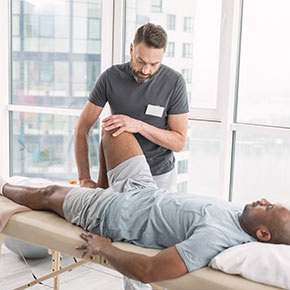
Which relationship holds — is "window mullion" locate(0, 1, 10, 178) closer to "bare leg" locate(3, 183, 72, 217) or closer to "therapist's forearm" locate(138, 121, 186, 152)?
"bare leg" locate(3, 183, 72, 217)

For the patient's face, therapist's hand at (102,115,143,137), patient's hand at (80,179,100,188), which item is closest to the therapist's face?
therapist's hand at (102,115,143,137)

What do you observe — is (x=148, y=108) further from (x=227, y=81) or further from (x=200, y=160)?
(x=200, y=160)

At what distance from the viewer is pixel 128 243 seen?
1.76 meters

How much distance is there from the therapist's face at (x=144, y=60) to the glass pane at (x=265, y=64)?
37.3 inches

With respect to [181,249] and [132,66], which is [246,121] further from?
[181,249]

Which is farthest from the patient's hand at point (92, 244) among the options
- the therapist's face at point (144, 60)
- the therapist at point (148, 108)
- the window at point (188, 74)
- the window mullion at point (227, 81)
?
the window at point (188, 74)

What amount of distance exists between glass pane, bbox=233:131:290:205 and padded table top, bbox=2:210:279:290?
1511mm

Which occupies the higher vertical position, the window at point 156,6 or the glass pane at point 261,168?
the window at point 156,6

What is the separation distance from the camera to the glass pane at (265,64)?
2.88 metres

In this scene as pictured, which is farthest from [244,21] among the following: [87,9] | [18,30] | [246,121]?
[18,30]

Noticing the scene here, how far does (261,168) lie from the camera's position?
3.04 meters

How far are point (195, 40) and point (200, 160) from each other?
0.83 meters

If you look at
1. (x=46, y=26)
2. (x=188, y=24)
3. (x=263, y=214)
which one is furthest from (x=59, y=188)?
(x=46, y=26)

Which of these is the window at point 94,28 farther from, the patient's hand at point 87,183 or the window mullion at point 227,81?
the patient's hand at point 87,183
